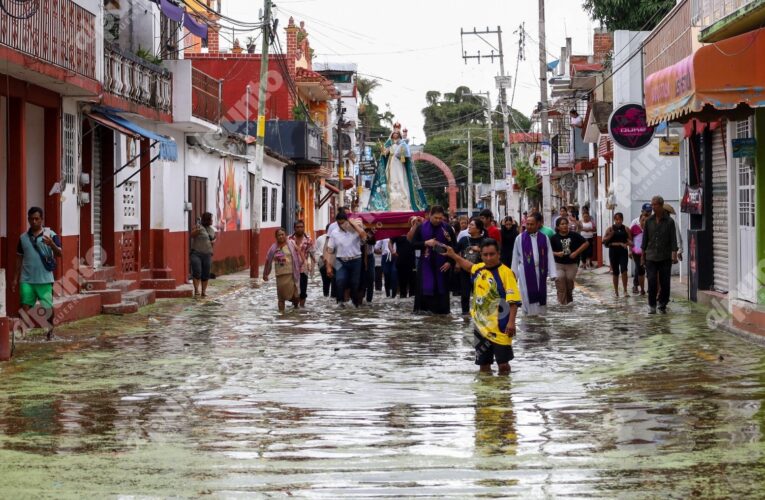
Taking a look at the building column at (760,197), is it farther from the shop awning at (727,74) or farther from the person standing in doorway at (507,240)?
the person standing in doorway at (507,240)

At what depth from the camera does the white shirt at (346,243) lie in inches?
837

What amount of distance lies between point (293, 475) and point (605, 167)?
3765 centimetres

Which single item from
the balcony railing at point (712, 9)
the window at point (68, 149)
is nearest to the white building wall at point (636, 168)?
the balcony railing at point (712, 9)

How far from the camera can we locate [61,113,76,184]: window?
20.4 m

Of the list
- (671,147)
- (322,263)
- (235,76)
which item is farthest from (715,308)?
(235,76)

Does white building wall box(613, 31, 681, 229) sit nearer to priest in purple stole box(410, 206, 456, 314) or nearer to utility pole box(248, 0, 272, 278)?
utility pole box(248, 0, 272, 278)

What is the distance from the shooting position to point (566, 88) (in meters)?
55.4

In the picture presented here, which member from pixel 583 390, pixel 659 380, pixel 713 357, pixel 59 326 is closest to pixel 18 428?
pixel 583 390

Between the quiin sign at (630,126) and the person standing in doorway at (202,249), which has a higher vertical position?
the quiin sign at (630,126)

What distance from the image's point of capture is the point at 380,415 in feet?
32.3

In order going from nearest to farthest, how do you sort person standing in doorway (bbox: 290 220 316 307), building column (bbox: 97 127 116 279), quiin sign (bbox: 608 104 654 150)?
person standing in doorway (bbox: 290 220 316 307) → building column (bbox: 97 127 116 279) → quiin sign (bbox: 608 104 654 150)

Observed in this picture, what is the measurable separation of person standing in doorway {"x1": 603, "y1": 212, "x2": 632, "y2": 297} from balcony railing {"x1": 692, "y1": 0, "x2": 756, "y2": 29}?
5684 millimetres

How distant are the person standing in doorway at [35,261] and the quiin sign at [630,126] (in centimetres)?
1385

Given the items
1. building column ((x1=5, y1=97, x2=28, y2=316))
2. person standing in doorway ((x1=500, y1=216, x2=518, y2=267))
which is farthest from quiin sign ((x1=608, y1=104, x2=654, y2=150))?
building column ((x1=5, y1=97, x2=28, y2=316))
